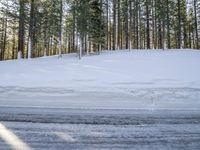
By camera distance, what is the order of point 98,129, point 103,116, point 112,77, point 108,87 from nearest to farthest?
point 98,129 → point 103,116 → point 108,87 → point 112,77

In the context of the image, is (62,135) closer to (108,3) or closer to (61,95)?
(61,95)

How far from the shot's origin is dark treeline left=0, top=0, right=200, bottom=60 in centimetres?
2864

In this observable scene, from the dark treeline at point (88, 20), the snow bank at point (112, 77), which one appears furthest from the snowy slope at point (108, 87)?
the dark treeline at point (88, 20)

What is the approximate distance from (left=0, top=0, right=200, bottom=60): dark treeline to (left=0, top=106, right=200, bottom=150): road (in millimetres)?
21069

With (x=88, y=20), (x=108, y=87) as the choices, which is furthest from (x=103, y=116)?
(x=88, y=20)

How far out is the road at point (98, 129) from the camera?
4523 mm

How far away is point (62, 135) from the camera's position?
16.3ft

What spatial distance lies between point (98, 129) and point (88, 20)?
24749 mm

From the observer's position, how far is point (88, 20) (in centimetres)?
2923

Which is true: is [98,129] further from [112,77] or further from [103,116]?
[112,77]

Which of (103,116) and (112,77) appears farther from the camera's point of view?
(112,77)

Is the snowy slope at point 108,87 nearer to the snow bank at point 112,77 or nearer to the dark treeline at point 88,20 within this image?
the snow bank at point 112,77

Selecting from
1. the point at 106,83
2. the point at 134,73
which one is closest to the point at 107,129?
the point at 106,83

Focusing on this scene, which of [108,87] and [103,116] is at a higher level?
[108,87]
